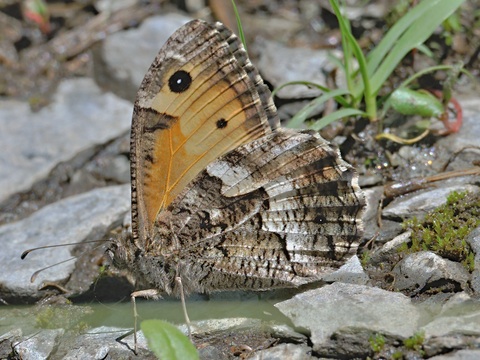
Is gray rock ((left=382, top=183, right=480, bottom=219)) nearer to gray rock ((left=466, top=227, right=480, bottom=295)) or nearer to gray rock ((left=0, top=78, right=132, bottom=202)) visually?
gray rock ((left=466, top=227, right=480, bottom=295))

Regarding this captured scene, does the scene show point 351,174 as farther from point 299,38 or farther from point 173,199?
point 299,38

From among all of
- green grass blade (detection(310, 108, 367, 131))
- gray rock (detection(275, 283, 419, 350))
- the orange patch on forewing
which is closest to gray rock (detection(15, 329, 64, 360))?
the orange patch on forewing

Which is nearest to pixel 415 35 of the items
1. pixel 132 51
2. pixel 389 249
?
pixel 389 249

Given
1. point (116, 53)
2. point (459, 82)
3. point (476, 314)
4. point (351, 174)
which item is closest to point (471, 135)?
point (459, 82)

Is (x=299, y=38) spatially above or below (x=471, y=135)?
above

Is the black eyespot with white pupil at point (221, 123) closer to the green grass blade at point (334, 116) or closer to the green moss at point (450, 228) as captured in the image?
the green grass blade at point (334, 116)
